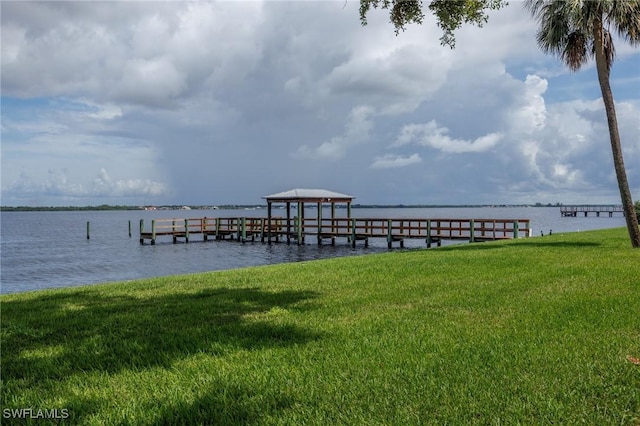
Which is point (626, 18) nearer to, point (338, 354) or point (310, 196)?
point (338, 354)

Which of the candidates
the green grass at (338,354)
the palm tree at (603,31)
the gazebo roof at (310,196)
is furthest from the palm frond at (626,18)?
the gazebo roof at (310,196)

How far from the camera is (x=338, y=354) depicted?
5.03m

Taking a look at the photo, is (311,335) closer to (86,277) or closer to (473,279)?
(473,279)

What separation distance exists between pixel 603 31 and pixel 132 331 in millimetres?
18248

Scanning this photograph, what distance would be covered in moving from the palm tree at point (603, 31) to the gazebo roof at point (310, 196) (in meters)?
26.3

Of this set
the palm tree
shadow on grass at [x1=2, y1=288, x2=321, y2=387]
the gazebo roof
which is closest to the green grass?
shadow on grass at [x1=2, y1=288, x2=321, y2=387]

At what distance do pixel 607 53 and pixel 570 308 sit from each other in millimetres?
14534

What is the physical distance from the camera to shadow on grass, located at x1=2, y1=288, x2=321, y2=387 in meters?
5.05

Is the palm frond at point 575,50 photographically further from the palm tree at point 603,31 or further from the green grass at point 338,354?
the green grass at point 338,354

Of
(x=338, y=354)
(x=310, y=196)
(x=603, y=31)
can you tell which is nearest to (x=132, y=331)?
(x=338, y=354)

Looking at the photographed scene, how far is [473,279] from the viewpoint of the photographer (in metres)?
9.80

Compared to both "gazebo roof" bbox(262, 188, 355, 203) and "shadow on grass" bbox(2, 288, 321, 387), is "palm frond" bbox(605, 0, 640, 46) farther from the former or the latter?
"gazebo roof" bbox(262, 188, 355, 203)

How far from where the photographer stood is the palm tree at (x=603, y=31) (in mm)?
16109

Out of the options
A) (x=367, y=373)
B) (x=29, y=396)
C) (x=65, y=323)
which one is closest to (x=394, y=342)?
(x=367, y=373)
